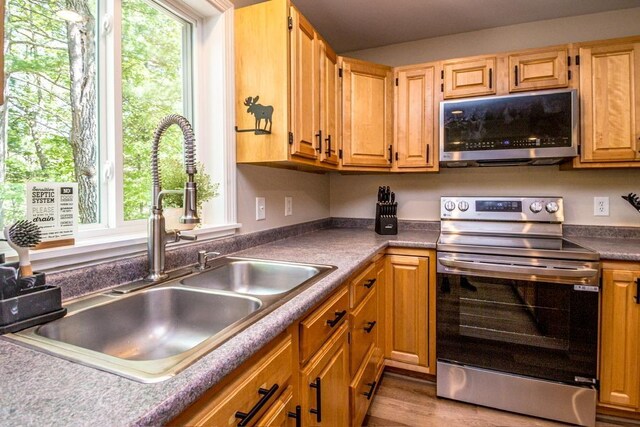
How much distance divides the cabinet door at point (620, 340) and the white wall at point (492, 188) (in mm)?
721

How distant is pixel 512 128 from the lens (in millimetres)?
2088

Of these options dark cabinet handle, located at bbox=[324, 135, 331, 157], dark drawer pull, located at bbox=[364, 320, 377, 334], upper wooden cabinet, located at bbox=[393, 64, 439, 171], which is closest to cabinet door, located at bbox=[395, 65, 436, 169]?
upper wooden cabinet, located at bbox=[393, 64, 439, 171]

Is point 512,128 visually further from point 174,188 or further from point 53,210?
point 53,210

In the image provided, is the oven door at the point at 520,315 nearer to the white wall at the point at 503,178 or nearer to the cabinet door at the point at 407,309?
the cabinet door at the point at 407,309

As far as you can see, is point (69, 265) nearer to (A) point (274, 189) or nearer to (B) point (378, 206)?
(A) point (274, 189)

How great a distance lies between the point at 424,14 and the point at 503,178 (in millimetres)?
1271

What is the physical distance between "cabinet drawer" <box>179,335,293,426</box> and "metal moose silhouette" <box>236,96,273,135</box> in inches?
42.5

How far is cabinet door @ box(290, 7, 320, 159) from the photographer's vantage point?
1673 millimetres

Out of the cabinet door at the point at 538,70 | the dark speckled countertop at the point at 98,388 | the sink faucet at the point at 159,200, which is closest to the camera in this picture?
the dark speckled countertop at the point at 98,388

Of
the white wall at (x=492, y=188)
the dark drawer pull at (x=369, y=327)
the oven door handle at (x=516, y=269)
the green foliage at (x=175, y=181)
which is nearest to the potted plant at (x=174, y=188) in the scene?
the green foliage at (x=175, y=181)

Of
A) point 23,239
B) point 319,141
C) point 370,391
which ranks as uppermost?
point 319,141

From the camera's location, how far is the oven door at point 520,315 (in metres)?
1.71

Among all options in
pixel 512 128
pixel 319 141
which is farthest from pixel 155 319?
pixel 512 128

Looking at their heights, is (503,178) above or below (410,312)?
above
